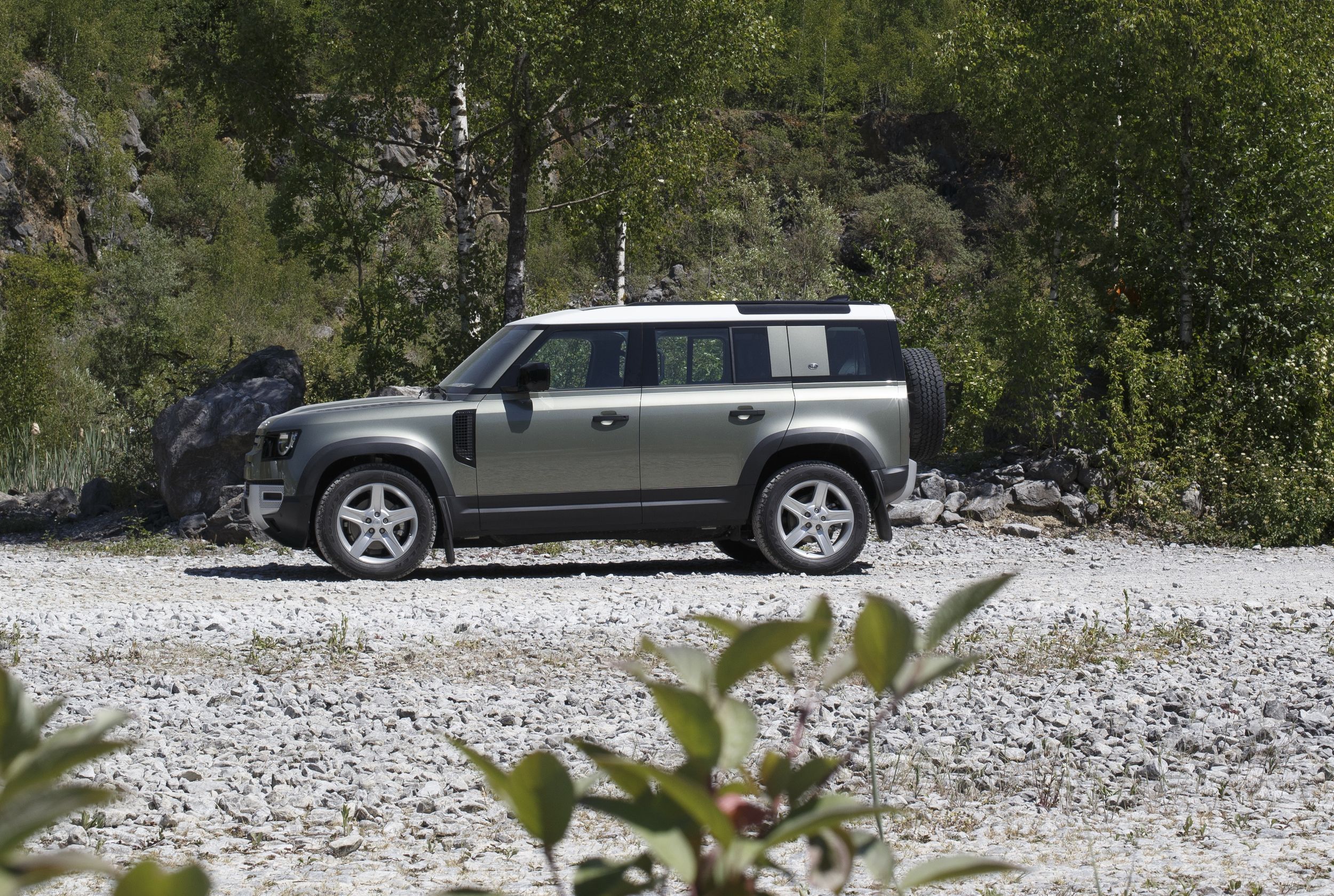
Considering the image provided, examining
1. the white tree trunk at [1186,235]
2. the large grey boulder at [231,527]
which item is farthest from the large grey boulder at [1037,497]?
the large grey boulder at [231,527]

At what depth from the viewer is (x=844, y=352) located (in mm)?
9281

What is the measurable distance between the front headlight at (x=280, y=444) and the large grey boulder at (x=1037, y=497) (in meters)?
7.61

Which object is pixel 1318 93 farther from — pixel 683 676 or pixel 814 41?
pixel 814 41

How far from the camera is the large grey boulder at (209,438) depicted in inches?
532

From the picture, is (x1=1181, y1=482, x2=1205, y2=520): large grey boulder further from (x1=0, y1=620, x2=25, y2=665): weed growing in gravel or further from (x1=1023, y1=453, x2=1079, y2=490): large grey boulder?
(x1=0, y1=620, x2=25, y2=665): weed growing in gravel

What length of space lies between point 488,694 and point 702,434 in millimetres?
3948

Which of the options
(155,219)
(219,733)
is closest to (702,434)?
(219,733)

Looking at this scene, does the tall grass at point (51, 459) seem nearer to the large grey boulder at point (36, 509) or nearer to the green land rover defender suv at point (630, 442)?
the large grey boulder at point (36, 509)

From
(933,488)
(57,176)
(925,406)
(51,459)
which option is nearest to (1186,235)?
(933,488)

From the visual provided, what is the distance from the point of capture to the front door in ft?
29.1

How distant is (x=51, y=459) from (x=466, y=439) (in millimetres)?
11852

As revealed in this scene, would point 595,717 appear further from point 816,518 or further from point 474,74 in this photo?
point 474,74

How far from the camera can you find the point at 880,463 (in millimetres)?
9188

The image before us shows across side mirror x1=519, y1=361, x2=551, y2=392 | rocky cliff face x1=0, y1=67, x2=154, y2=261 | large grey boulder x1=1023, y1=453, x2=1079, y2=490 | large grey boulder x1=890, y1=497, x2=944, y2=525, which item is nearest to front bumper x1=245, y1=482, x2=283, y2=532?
side mirror x1=519, y1=361, x2=551, y2=392
